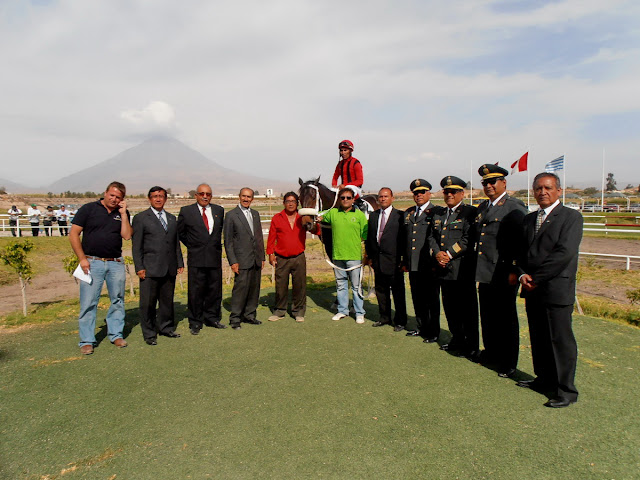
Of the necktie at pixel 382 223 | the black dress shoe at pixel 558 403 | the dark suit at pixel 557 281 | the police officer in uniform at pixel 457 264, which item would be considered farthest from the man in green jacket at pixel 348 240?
the black dress shoe at pixel 558 403

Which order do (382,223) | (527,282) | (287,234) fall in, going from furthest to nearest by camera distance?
(287,234) < (382,223) < (527,282)

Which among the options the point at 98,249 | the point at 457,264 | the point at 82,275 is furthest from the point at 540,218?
the point at 82,275

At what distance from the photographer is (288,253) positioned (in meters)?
6.32

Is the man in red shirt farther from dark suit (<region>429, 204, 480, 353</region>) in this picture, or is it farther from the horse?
dark suit (<region>429, 204, 480, 353</region>)

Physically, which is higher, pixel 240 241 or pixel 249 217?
pixel 249 217

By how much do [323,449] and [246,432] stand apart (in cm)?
69

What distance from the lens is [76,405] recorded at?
142 inches

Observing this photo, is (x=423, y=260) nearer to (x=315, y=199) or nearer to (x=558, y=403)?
(x=558, y=403)

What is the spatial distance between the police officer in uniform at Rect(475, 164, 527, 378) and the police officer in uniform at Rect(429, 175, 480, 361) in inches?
11.6

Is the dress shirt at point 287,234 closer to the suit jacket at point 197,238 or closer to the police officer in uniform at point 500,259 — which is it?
the suit jacket at point 197,238

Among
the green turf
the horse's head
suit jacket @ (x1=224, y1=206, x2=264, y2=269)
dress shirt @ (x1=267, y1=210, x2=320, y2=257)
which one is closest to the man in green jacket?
the horse's head

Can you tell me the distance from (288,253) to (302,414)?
3.24 m

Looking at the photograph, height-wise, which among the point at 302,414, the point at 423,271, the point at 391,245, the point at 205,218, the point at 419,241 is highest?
the point at 205,218

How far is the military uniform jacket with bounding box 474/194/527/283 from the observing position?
3.99 meters
